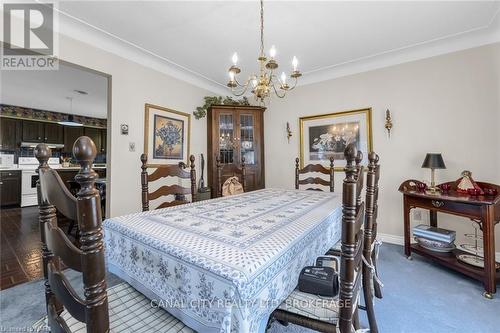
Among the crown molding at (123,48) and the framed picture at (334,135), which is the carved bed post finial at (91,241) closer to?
the crown molding at (123,48)

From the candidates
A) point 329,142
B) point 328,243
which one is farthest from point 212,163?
point 328,243

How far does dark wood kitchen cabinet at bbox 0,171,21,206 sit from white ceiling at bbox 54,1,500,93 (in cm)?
509

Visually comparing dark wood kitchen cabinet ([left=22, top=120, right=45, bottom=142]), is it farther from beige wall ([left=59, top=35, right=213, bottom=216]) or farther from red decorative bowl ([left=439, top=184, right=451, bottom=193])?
red decorative bowl ([left=439, top=184, right=451, bottom=193])

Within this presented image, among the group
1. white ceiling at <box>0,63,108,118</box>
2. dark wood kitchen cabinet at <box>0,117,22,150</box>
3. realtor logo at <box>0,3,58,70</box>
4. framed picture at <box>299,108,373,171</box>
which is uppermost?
white ceiling at <box>0,63,108,118</box>

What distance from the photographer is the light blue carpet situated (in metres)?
1.46

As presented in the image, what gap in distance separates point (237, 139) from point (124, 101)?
176cm

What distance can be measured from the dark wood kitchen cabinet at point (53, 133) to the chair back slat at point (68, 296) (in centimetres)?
727

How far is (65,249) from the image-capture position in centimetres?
54

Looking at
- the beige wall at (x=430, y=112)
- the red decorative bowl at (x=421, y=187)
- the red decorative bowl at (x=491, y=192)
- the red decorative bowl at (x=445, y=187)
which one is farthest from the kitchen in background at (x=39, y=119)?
the red decorative bowl at (x=491, y=192)

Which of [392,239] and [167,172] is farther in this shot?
[392,239]

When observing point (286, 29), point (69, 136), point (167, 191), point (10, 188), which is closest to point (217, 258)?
point (167, 191)

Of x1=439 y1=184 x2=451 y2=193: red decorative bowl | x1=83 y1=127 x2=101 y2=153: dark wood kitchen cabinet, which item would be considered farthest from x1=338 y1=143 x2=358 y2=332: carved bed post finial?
x1=83 y1=127 x2=101 y2=153: dark wood kitchen cabinet

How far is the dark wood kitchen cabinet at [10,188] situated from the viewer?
16.5 ft

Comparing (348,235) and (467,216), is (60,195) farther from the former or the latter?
(467,216)
